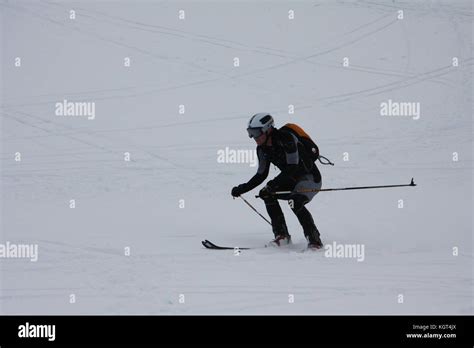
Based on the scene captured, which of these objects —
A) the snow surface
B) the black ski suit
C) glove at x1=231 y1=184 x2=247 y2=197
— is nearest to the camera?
the snow surface

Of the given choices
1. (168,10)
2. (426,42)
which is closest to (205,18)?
(168,10)

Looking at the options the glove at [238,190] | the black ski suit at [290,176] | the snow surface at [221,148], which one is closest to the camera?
the snow surface at [221,148]

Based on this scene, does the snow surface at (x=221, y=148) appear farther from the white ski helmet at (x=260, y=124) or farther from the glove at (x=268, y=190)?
the white ski helmet at (x=260, y=124)

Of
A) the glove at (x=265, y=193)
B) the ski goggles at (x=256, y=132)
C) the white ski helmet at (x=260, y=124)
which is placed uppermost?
the white ski helmet at (x=260, y=124)

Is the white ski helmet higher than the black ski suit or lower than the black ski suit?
higher

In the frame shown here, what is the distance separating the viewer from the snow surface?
7.39 metres

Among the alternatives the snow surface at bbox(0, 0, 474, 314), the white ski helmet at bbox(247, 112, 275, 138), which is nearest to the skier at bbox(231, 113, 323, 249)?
the white ski helmet at bbox(247, 112, 275, 138)

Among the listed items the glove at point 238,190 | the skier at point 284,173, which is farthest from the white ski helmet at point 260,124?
the glove at point 238,190

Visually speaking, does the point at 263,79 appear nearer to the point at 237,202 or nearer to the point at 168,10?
the point at 168,10

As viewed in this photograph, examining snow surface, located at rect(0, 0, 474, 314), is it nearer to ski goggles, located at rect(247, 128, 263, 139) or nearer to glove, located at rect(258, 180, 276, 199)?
glove, located at rect(258, 180, 276, 199)

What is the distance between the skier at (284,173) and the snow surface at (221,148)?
0.39 m

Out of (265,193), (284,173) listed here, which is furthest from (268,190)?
(284,173)

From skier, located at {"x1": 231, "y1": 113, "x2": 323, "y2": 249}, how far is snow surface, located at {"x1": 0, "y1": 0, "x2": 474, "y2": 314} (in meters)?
0.39

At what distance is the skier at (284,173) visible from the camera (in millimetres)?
8508
